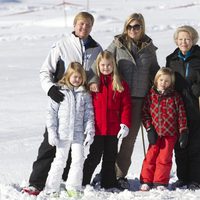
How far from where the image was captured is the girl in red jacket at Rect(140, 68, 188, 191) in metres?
4.33

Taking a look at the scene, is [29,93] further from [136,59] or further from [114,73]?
[114,73]

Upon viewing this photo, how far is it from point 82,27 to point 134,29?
1.41 feet

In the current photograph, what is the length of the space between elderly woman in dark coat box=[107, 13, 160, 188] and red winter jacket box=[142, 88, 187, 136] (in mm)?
116

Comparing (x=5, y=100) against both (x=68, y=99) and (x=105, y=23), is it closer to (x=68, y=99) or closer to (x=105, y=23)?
(x=68, y=99)

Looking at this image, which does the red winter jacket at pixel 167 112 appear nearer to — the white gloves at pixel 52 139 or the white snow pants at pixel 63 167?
the white snow pants at pixel 63 167

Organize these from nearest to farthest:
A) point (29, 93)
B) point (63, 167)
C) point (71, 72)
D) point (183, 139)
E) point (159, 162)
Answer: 1. point (71, 72)
2. point (63, 167)
3. point (183, 139)
4. point (159, 162)
5. point (29, 93)

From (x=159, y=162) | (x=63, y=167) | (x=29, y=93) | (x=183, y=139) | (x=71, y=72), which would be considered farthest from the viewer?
(x=29, y=93)

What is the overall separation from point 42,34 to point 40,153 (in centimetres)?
1523

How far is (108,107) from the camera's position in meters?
4.23

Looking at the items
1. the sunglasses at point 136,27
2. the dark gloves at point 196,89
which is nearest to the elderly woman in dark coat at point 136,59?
the sunglasses at point 136,27

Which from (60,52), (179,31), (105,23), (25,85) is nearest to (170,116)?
(179,31)

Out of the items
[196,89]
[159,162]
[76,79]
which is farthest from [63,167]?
[196,89]

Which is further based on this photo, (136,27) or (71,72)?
(136,27)

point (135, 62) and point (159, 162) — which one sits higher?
point (135, 62)
